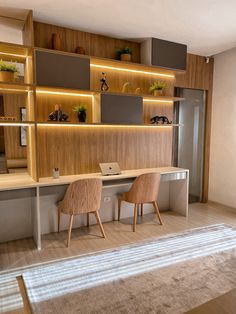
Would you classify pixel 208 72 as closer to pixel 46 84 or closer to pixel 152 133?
pixel 152 133

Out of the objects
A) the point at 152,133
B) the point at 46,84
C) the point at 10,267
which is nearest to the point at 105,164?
the point at 152,133

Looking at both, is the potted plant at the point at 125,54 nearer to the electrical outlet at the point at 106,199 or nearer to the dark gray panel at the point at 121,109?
the dark gray panel at the point at 121,109

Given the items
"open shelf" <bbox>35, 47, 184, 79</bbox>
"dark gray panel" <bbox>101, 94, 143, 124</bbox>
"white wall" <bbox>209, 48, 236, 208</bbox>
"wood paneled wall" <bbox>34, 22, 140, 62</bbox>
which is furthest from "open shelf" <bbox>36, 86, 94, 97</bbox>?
"white wall" <bbox>209, 48, 236, 208</bbox>

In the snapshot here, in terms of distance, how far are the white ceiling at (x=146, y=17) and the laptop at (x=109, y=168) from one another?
6.12 ft

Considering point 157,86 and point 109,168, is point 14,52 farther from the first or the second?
point 157,86

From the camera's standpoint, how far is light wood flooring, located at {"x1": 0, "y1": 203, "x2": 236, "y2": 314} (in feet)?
8.62

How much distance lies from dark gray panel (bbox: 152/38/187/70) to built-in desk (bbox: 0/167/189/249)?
1650 mm

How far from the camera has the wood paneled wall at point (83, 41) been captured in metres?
3.12

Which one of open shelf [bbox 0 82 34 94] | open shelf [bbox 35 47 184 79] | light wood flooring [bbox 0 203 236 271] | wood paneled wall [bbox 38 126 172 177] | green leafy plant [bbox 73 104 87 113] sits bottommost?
light wood flooring [bbox 0 203 236 271]

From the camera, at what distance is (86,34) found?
11.1 ft

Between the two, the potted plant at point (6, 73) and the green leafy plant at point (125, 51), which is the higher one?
the green leafy plant at point (125, 51)

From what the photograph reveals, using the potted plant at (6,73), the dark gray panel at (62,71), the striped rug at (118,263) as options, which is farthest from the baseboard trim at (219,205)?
the potted plant at (6,73)

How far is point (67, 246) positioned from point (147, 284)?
1.12m

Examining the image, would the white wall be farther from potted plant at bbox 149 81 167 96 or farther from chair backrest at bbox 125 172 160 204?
chair backrest at bbox 125 172 160 204
